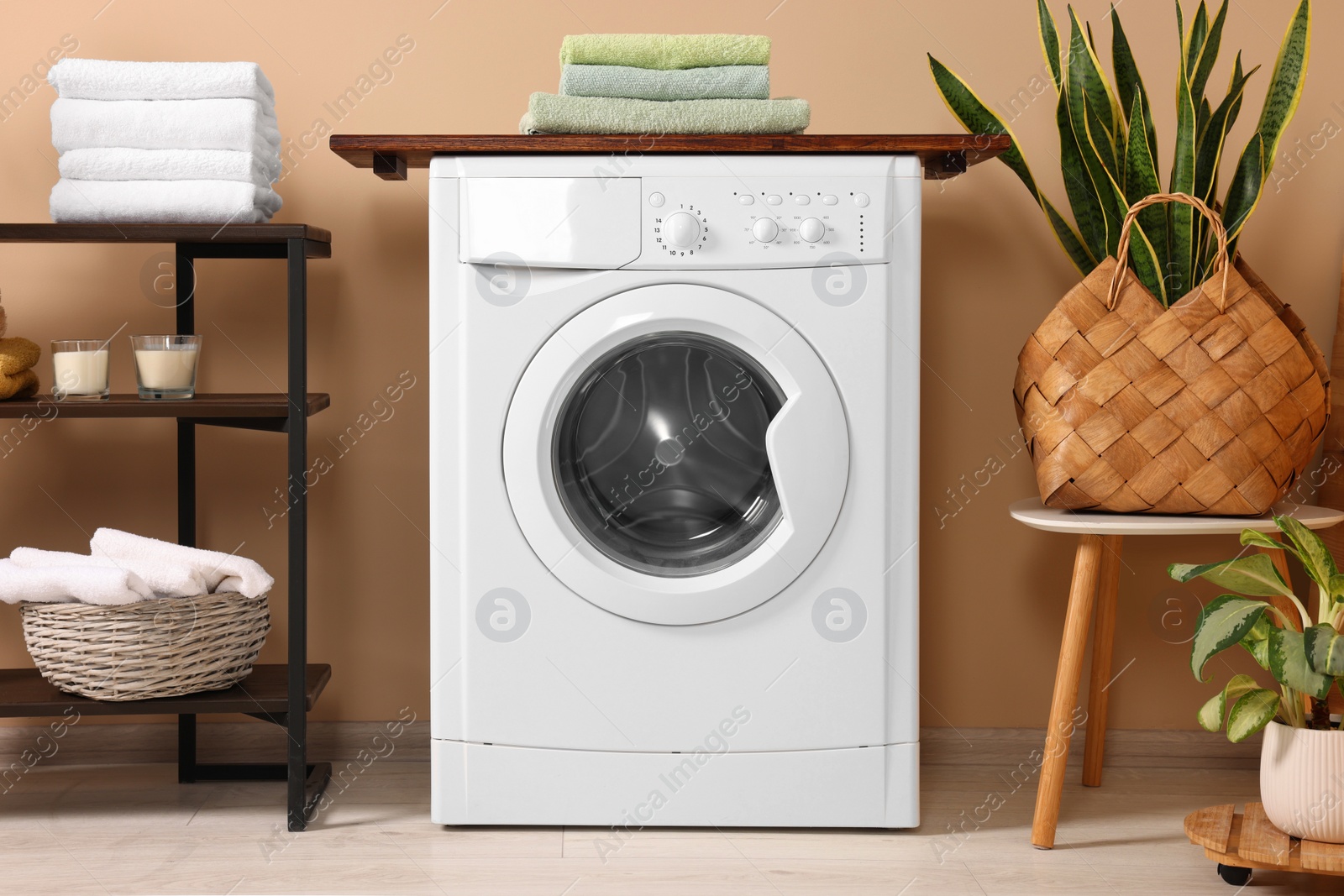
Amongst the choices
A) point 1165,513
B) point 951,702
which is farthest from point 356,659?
point 1165,513

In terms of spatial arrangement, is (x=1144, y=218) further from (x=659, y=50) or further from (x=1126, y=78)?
(x=659, y=50)

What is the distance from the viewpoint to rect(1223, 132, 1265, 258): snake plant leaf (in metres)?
1.54

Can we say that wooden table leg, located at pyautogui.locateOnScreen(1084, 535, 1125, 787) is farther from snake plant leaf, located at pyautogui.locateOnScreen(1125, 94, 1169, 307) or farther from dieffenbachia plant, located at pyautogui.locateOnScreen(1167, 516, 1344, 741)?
snake plant leaf, located at pyautogui.locateOnScreen(1125, 94, 1169, 307)

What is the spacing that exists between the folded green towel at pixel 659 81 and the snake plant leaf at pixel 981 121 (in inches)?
13.0

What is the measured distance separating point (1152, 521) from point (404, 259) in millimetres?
1271

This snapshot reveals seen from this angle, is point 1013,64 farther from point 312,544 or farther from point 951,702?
point 312,544

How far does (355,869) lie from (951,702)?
A: 1050 mm

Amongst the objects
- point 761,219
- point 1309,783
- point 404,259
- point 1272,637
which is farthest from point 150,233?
point 1309,783

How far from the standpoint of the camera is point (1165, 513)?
143 cm

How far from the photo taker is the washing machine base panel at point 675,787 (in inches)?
57.9

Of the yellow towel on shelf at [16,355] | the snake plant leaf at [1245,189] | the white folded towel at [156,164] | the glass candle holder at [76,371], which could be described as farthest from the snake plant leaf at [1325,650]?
the yellow towel on shelf at [16,355]

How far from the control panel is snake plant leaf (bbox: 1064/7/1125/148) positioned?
1.28ft

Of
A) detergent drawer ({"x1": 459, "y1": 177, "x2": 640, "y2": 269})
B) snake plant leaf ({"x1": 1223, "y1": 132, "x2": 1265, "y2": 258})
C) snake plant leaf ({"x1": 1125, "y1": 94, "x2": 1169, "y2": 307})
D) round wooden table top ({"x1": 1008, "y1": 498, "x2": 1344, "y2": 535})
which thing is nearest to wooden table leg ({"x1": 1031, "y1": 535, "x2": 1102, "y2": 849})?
round wooden table top ({"x1": 1008, "y1": 498, "x2": 1344, "y2": 535})

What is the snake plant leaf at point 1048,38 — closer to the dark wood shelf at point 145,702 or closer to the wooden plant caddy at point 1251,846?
the wooden plant caddy at point 1251,846
